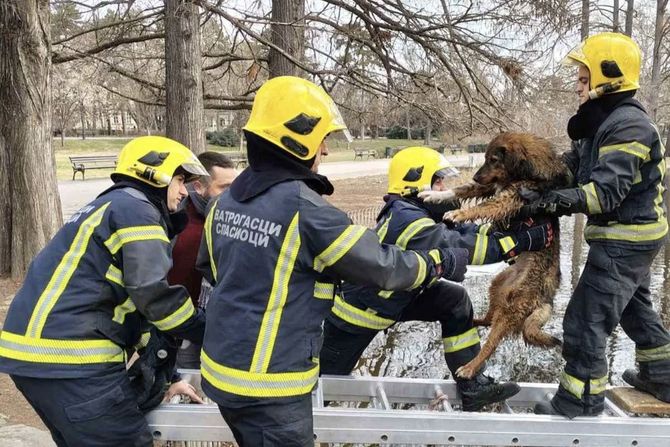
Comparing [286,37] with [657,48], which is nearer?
[286,37]

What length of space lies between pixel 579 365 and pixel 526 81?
7.15m

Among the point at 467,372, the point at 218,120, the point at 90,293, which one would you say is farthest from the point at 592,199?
the point at 218,120

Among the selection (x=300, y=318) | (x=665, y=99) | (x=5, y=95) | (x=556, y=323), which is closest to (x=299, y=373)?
(x=300, y=318)

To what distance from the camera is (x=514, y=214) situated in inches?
138

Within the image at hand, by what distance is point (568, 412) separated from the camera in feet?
11.4

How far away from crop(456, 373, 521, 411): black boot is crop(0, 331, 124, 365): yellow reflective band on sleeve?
7.09ft

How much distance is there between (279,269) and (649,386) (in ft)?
8.99

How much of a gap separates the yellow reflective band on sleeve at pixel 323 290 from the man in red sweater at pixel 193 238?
149cm

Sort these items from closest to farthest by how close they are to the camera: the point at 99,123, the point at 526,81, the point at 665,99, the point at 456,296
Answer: the point at 456,296
the point at 526,81
the point at 665,99
the point at 99,123

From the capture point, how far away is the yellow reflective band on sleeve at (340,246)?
2.55 meters

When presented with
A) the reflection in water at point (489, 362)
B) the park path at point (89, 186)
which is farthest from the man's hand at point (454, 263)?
the park path at point (89, 186)

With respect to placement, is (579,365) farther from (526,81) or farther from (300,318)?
(526,81)

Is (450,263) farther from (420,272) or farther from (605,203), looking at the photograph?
(605,203)

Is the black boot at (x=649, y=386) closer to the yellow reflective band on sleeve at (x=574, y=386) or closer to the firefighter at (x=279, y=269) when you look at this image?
the yellow reflective band on sleeve at (x=574, y=386)
